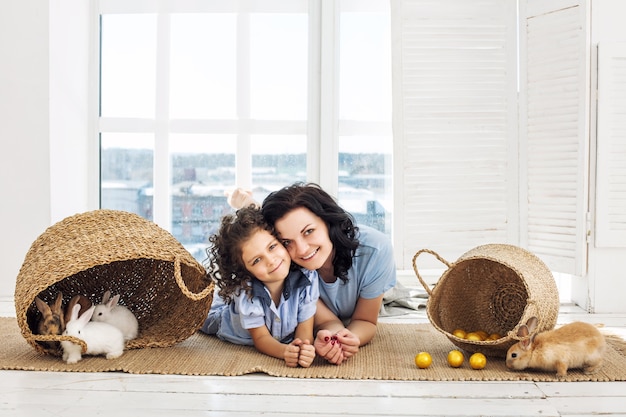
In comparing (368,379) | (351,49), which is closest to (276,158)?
(351,49)

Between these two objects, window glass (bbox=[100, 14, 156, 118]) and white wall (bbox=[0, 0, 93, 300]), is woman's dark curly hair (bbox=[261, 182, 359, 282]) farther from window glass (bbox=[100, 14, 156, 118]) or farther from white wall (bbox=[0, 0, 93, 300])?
window glass (bbox=[100, 14, 156, 118])

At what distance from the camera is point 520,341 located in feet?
7.47

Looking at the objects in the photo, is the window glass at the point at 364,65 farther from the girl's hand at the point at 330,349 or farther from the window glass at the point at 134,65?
the girl's hand at the point at 330,349

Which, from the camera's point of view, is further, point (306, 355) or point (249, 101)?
point (249, 101)

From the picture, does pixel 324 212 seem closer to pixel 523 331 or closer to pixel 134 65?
pixel 523 331

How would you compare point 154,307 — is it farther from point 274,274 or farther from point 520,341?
point 520,341

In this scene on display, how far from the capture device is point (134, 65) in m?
4.05

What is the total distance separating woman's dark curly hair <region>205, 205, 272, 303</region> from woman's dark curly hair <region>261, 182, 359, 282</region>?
58 millimetres

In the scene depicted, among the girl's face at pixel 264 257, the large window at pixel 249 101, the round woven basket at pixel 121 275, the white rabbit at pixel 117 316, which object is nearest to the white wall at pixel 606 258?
the large window at pixel 249 101

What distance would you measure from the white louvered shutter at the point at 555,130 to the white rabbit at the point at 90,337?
2.02 metres

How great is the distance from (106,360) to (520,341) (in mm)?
1315

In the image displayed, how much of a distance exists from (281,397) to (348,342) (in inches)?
15.5

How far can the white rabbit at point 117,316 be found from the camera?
257cm

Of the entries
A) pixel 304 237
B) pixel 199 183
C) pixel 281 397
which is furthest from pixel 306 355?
pixel 199 183
